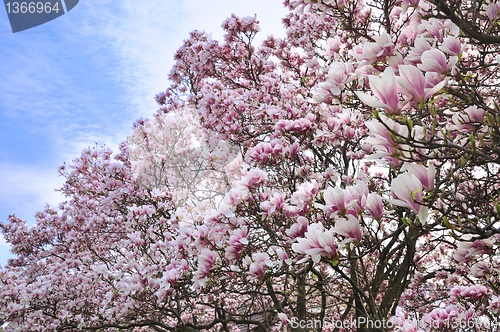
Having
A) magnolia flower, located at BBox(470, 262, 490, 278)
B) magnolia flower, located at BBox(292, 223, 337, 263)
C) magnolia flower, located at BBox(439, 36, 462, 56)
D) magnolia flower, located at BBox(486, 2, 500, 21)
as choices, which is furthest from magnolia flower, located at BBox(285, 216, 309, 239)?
magnolia flower, located at BBox(486, 2, 500, 21)

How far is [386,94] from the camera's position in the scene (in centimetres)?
133

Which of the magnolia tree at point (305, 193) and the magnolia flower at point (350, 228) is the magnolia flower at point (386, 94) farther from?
the magnolia flower at point (350, 228)

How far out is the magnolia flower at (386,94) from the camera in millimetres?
1295

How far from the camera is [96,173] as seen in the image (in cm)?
783

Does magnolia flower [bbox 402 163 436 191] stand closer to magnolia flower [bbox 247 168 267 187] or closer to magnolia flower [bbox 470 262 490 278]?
magnolia flower [bbox 247 168 267 187]

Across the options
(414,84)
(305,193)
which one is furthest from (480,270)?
(414,84)

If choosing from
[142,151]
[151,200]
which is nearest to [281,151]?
[151,200]

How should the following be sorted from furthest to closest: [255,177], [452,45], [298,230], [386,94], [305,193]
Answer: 1. [255,177]
2. [305,193]
3. [298,230]
4. [452,45]
5. [386,94]

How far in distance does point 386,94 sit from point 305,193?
1077mm

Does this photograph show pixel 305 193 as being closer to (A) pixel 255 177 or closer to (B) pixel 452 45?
(A) pixel 255 177

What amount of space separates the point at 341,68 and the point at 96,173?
24.0 feet

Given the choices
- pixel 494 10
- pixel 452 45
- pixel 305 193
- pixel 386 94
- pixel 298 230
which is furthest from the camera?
pixel 305 193

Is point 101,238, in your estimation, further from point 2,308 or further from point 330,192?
point 330,192

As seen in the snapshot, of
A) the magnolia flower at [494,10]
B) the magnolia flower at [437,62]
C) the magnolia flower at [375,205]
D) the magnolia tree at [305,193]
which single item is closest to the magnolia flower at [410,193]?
the magnolia tree at [305,193]
